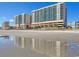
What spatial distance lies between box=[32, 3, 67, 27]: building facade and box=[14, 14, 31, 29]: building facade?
0.12 metres

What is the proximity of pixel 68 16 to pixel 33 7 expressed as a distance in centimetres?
84

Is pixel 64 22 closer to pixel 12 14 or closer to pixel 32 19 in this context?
pixel 32 19

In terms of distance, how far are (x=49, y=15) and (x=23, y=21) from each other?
58 centimetres

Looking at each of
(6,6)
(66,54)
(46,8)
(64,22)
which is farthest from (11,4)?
(66,54)

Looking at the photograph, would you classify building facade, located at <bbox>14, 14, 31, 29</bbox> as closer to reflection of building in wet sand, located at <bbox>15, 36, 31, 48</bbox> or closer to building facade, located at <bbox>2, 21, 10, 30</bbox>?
building facade, located at <bbox>2, 21, 10, 30</bbox>

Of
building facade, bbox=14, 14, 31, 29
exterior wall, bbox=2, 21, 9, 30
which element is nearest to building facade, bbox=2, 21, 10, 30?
exterior wall, bbox=2, 21, 9, 30

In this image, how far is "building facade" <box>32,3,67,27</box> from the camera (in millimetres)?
3598

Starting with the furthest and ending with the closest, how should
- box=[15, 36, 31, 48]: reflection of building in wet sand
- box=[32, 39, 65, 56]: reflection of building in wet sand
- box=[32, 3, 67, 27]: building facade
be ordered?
box=[15, 36, 31, 48]: reflection of building in wet sand → box=[32, 3, 67, 27]: building facade → box=[32, 39, 65, 56]: reflection of building in wet sand

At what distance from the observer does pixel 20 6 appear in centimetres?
364

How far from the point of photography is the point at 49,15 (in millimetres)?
3594

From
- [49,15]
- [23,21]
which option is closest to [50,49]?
[49,15]

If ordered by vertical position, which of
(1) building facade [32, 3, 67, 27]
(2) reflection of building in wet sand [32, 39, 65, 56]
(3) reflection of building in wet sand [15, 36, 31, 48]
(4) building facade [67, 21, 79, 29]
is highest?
(1) building facade [32, 3, 67, 27]

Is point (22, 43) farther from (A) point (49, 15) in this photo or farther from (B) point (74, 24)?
(B) point (74, 24)

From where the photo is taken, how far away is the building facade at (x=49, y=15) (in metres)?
3.60
